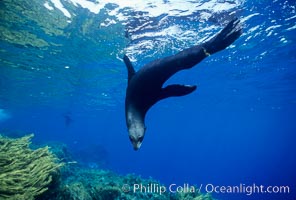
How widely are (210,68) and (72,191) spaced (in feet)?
65.2

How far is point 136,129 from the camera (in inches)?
126

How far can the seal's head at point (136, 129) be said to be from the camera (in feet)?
10.1

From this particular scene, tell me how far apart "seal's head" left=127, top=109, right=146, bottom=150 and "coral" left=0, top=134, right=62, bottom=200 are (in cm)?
351

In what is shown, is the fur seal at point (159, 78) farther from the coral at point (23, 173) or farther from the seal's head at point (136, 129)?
the coral at point (23, 173)

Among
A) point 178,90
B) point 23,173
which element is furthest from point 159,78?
point 23,173

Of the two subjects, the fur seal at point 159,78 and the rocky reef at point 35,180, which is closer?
the fur seal at point 159,78

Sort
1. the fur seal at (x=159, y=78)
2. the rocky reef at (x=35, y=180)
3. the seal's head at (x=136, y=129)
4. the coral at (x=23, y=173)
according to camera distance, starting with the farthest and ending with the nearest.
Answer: the rocky reef at (x=35, y=180) → the coral at (x=23, y=173) → the seal's head at (x=136, y=129) → the fur seal at (x=159, y=78)

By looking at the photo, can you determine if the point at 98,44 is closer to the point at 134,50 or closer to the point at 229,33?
the point at 134,50

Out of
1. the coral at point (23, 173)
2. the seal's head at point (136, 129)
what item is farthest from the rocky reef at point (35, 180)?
the seal's head at point (136, 129)

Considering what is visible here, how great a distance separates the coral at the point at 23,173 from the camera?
5348mm

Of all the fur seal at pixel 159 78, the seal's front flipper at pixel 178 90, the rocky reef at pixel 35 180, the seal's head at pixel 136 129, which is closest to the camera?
the fur seal at pixel 159 78

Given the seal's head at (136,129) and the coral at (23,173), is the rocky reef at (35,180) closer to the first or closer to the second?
the coral at (23,173)

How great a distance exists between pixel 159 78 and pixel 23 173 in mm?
4576

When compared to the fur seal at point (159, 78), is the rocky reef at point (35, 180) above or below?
below
